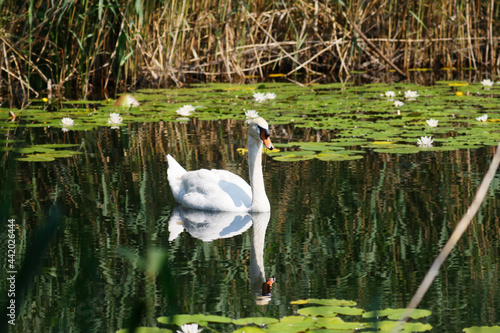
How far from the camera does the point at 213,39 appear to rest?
1123 centimetres

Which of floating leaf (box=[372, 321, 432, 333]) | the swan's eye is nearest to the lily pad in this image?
the swan's eye

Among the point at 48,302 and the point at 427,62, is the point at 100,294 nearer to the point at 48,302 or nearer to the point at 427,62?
the point at 48,302

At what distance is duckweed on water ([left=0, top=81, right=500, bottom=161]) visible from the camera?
617 cm

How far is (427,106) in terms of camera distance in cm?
806

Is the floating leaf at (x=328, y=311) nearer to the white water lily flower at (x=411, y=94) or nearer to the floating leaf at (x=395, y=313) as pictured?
the floating leaf at (x=395, y=313)

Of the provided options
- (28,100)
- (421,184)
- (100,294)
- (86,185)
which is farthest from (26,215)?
(28,100)

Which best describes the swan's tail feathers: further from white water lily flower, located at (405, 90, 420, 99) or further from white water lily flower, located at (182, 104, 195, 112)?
white water lily flower, located at (405, 90, 420, 99)

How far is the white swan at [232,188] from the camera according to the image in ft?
14.6

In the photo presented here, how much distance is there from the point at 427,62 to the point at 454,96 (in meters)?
4.20

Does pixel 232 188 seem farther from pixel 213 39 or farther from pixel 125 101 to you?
pixel 213 39

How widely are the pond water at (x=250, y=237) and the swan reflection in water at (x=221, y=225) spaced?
0.01 meters

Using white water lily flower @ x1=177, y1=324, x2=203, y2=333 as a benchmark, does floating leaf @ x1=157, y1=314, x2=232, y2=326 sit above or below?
above

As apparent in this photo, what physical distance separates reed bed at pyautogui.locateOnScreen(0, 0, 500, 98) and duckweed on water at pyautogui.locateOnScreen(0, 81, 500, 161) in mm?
682

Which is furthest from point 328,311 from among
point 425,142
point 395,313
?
point 425,142
